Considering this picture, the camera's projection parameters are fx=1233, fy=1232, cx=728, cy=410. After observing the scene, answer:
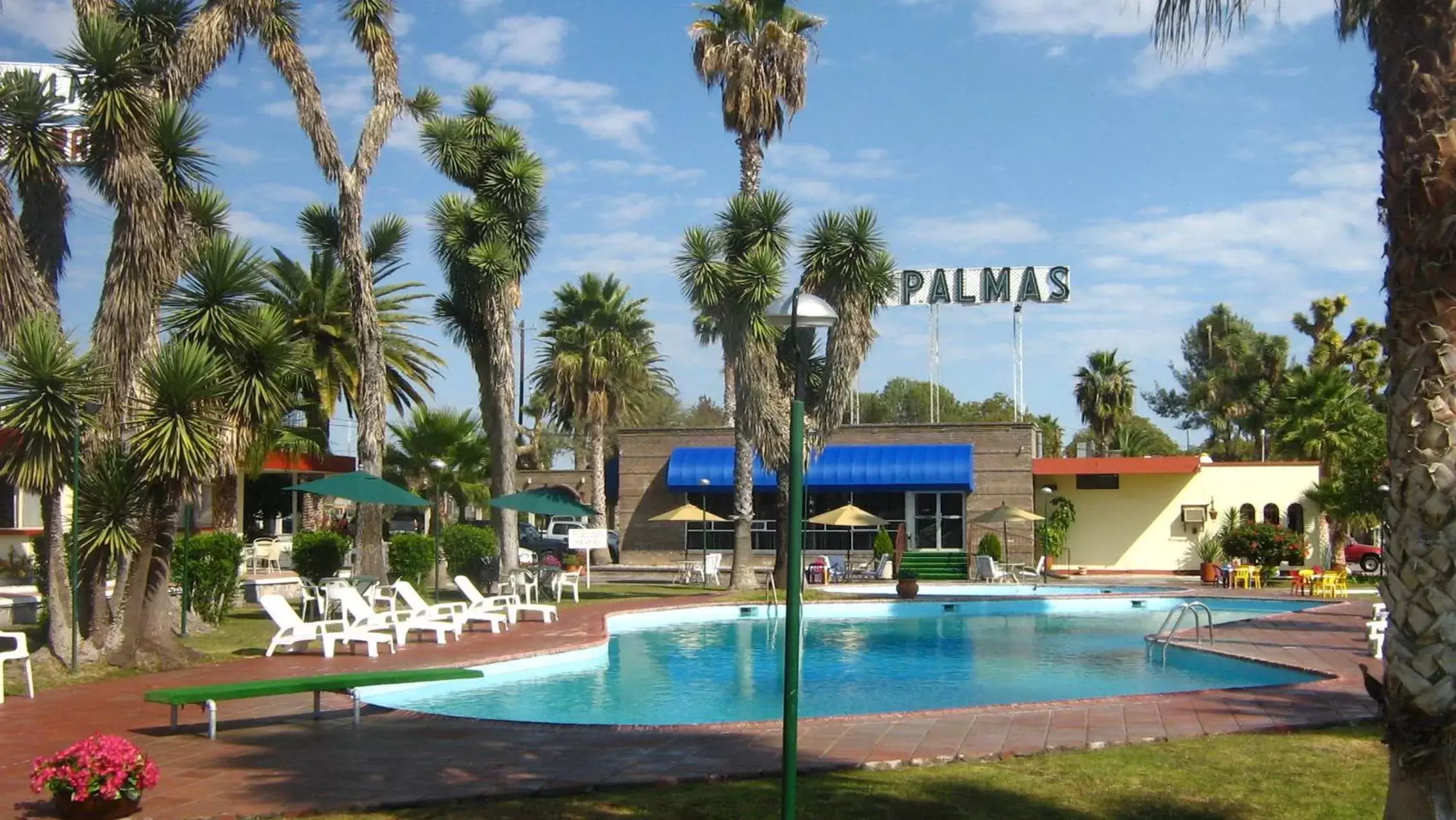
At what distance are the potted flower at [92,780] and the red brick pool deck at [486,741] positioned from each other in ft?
0.73

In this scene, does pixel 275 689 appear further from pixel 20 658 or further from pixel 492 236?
pixel 492 236

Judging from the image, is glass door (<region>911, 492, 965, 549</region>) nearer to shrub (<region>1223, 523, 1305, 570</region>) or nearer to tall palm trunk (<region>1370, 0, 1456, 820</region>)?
shrub (<region>1223, 523, 1305, 570</region>)

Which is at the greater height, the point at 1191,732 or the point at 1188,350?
the point at 1188,350

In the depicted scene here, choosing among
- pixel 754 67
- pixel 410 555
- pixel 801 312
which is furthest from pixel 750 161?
pixel 801 312

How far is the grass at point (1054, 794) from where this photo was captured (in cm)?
697

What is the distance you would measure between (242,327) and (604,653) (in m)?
6.29

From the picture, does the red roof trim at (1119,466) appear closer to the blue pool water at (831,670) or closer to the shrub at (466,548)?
the blue pool water at (831,670)

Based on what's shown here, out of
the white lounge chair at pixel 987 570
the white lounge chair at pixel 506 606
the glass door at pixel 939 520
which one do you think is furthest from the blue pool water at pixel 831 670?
the glass door at pixel 939 520

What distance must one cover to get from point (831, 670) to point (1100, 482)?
830 inches

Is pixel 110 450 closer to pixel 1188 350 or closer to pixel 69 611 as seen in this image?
pixel 69 611

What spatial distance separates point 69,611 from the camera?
1376cm

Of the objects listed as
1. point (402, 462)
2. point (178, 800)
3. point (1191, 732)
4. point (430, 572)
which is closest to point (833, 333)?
point (430, 572)

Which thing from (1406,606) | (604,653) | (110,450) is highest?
(110,450)

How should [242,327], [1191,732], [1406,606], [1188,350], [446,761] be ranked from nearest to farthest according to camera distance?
[1406,606] → [446,761] → [1191,732] → [242,327] → [1188,350]
